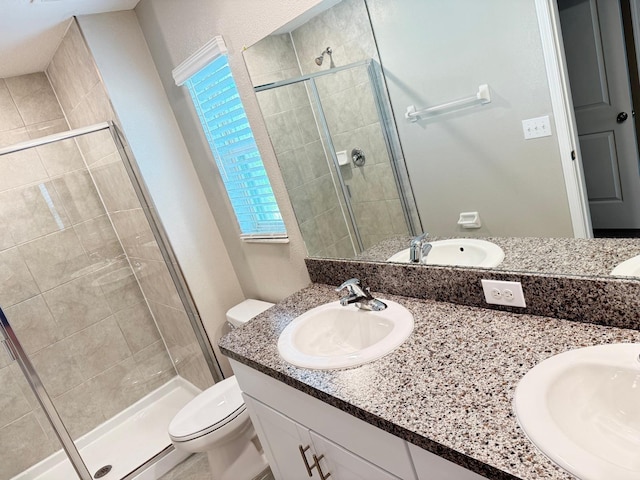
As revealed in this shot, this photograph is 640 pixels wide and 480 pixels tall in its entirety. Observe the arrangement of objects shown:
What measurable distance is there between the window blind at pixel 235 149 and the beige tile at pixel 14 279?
130 cm

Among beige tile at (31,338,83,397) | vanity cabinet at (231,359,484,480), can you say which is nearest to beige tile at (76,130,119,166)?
beige tile at (31,338,83,397)

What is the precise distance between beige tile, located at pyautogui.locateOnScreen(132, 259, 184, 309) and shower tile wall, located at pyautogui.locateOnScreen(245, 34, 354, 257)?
1.07m

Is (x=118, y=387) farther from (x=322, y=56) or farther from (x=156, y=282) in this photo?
(x=322, y=56)

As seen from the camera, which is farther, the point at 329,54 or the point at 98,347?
the point at 98,347

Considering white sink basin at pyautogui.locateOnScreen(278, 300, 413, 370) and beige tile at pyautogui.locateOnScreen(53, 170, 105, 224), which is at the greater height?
beige tile at pyautogui.locateOnScreen(53, 170, 105, 224)

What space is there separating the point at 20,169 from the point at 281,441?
208 cm

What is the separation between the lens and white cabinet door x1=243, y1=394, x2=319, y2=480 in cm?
141

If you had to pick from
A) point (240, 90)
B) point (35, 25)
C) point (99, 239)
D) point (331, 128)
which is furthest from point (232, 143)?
point (99, 239)

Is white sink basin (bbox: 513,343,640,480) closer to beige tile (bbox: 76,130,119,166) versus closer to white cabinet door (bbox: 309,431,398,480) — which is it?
white cabinet door (bbox: 309,431,398,480)

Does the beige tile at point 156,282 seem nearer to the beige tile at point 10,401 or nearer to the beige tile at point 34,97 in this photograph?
the beige tile at point 10,401

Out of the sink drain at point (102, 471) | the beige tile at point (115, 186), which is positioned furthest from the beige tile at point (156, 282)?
the sink drain at point (102, 471)

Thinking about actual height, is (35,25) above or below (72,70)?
above

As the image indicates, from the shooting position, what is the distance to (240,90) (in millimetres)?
1913

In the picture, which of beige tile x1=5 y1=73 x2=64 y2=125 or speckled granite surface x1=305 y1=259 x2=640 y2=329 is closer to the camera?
speckled granite surface x1=305 y1=259 x2=640 y2=329
